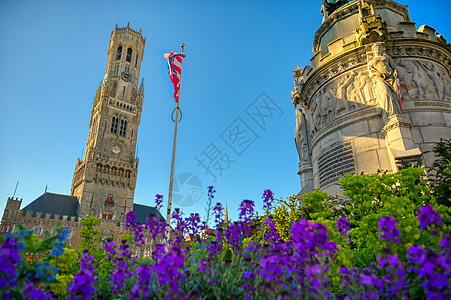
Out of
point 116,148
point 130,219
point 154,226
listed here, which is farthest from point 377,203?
point 116,148

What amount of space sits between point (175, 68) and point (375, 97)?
10.5 meters

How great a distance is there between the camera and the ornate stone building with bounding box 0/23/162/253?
52.4 metres

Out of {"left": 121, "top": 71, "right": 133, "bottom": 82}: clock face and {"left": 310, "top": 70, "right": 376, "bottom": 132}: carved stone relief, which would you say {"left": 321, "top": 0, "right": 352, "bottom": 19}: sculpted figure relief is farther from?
{"left": 121, "top": 71, "right": 133, "bottom": 82}: clock face

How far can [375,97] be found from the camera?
442 inches

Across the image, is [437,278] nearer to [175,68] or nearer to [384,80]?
[384,80]

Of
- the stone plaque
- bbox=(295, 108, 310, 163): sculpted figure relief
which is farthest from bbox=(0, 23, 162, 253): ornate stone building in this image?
the stone plaque

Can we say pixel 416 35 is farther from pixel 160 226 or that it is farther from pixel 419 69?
pixel 160 226

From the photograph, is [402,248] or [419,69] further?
[419,69]

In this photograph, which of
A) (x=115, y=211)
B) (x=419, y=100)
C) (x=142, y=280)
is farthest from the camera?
(x=115, y=211)

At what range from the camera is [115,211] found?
57250 millimetres

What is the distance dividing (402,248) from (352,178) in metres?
3.14

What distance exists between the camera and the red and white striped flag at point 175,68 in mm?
15009

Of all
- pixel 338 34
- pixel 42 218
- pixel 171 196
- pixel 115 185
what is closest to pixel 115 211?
pixel 115 185

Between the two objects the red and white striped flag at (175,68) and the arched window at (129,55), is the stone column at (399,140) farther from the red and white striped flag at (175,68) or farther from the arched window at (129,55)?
the arched window at (129,55)
